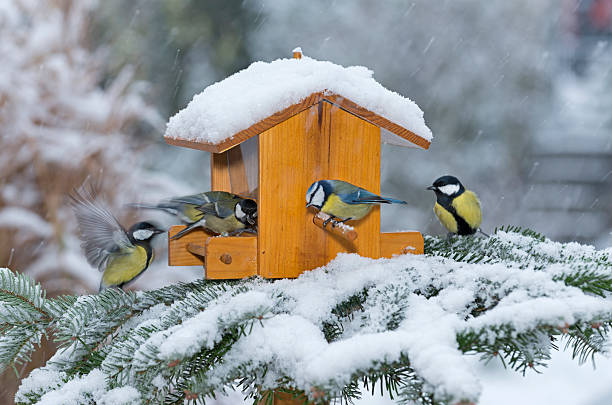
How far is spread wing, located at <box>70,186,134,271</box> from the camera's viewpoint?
4.56 feet

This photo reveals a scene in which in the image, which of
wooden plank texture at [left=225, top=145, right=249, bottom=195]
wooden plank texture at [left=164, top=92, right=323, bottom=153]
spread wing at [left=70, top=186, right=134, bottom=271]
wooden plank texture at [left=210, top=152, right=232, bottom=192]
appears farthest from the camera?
wooden plank texture at [left=210, top=152, right=232, bottom=192]

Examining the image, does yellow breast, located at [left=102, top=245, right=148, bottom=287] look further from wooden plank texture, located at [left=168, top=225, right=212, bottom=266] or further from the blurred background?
the blurred background

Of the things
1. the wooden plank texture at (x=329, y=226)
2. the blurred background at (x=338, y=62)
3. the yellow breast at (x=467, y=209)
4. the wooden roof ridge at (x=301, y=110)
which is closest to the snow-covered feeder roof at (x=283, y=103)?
the wooden roof ridge at (x=301, y=110)

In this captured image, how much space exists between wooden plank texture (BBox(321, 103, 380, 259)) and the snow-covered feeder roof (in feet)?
0.12

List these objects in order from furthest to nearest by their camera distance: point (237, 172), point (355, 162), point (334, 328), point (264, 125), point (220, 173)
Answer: point (220, 173) → point (237, 172) → point (355, 162) → point (264, 125) → point (334, 328)

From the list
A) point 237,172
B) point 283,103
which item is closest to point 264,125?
point 283,103

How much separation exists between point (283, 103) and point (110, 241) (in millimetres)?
604

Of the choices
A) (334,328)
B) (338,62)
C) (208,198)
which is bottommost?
(334,328)

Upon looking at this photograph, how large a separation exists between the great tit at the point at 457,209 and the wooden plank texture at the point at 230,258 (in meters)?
0.74

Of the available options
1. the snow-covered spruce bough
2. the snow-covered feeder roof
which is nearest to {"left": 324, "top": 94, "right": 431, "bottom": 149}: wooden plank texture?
the snow-covered feeder roof

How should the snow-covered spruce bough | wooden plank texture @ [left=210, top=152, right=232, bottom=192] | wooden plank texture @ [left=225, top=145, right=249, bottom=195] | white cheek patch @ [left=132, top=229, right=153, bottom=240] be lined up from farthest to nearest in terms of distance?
1. wooden plank texture @ [left=210, top=152, right=232, bottom=192]
2. wooden plank texture @ [left=225, top=145, right=249, bottom=195]
3. white cheek patch @ [left=132, top=229, right=153, bottom=240]
4. the snow-covered spruce bough

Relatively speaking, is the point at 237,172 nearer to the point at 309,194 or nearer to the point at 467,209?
the point at 309,194

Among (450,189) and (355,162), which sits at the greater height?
(450,189)

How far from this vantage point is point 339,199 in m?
1.29
